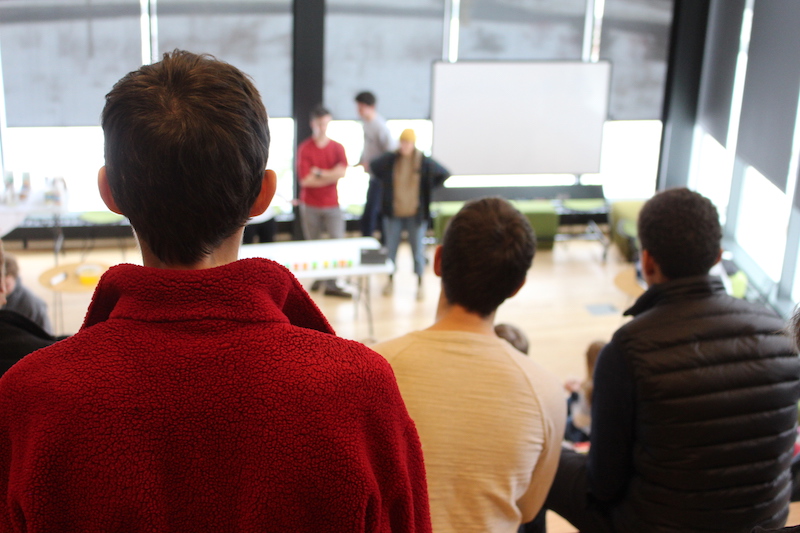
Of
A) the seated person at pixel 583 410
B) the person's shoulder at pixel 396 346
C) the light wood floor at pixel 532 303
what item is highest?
the person's shoulder at pixel 396 346

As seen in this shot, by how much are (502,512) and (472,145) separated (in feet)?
20.7

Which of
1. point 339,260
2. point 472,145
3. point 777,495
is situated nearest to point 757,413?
point 777,495

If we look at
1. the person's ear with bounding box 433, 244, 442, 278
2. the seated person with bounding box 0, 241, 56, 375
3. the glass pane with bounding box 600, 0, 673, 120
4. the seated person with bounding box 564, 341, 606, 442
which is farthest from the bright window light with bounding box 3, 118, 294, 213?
the seated person with bounding box 0, 241, 56, 375

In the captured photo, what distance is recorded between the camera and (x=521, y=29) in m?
7.99

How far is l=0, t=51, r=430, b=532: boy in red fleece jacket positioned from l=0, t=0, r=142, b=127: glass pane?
690 centimetres

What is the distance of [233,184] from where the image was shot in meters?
0.74

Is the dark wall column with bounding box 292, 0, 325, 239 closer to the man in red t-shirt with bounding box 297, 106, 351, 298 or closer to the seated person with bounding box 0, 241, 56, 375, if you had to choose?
the man in red t-shirt with bounding box 297, 106, 351, 298

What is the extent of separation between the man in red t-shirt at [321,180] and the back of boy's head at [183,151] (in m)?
5.78

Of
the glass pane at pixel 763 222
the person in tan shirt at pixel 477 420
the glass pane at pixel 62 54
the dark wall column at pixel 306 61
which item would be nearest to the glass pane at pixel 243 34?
the dark wall column at pixel 306 61

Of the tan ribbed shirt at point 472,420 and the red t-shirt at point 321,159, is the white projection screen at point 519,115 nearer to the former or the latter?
the red t-shirt at point 321,159

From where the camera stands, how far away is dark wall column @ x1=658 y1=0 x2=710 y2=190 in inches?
321

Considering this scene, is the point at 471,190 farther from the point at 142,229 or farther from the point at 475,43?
the point at 142,229

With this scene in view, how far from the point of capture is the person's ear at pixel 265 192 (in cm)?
79

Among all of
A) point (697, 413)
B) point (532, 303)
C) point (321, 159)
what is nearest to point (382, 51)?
point (321, 159)
